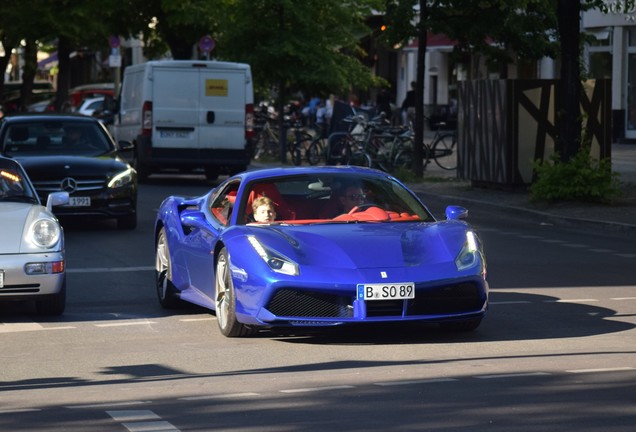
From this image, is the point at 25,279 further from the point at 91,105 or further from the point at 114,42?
the point at 91,105

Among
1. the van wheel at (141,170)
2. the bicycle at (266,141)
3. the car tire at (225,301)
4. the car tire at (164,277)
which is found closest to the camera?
the car tire at (225,301)

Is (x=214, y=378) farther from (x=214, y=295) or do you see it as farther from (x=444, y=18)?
(x=444, y=18)

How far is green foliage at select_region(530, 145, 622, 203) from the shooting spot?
75.1 ft

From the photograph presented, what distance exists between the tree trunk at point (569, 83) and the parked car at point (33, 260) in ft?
42.7

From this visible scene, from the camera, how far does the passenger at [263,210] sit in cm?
1099

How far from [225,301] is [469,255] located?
5.77 feet

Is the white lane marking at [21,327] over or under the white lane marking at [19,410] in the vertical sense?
under

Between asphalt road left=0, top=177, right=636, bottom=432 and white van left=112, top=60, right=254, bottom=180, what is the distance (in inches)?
575

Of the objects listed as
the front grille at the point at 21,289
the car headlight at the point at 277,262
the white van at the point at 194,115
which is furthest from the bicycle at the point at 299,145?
the car headlight at the point at 277,262

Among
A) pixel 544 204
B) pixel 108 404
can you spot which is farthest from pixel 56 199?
pixel 544 204

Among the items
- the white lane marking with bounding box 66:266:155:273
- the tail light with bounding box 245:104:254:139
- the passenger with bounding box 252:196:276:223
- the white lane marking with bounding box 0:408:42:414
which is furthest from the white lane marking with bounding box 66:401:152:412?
the tail light with bounding box 245:104:254:139

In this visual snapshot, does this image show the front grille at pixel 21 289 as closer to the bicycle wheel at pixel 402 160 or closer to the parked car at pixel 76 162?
the parked car at pixel 76 162

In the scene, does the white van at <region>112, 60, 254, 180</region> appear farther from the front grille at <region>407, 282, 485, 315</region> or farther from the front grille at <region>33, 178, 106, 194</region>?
the front grille at <region>407, 282, 485, 315</region>

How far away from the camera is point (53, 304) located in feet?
38.4
